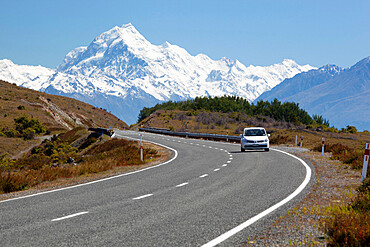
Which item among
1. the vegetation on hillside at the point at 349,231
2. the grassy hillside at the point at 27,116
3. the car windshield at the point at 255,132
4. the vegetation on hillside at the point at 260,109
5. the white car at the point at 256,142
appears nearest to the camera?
the vegetation on hillside at the point at 349,231

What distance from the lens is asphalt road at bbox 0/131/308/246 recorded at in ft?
19.6

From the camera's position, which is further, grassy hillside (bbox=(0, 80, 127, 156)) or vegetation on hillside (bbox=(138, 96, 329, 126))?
vegetation on hillside (bbox=(138, 96, 329, 126))

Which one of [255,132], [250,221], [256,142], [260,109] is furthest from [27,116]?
[260,109]

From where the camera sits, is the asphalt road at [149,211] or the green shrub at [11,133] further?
the green shrub at [11,133]

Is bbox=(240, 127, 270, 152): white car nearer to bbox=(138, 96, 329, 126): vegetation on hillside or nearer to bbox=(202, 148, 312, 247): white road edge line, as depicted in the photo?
bbox=(202, 148, 312, 247): white road edge line

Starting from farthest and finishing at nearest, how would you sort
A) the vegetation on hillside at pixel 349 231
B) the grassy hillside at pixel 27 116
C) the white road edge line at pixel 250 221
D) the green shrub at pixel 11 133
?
the green shrub at pixel 11 133, the grassy hillside at pixel 27 116, the white road edge line at pixel 250 221, the vegetation on hillside at pixel 349 231

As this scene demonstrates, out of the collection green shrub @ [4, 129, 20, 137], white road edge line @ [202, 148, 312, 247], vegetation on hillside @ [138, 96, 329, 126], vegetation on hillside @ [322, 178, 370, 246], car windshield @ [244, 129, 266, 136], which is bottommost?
green shrub @ [4, 129, 20, 137]

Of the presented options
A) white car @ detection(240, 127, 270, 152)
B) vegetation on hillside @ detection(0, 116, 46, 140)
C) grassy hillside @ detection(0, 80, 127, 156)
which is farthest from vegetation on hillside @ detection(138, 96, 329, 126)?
white car @ detection(240, 127, 270, 152)

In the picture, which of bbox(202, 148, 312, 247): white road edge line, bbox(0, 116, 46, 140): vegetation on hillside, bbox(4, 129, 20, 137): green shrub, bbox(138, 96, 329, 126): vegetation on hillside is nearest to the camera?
bbox(202, 148, 312, 247): white road edge line

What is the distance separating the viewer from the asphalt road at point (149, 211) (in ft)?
19.6

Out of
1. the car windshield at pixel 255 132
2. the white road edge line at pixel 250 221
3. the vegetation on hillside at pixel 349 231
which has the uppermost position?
the car windshield at pixel 255 132

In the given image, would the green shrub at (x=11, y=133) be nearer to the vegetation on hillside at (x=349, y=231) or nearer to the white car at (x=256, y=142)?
the white car at (x=256, y=142)

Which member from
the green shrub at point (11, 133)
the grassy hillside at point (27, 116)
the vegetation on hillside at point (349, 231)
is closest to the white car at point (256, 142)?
the vegetation on hillside at point (349, 231)

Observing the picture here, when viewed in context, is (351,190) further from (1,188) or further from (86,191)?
(1,188)
